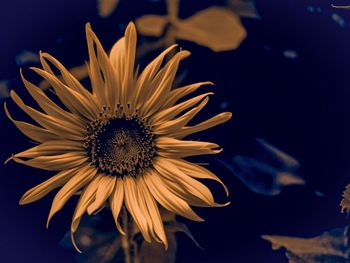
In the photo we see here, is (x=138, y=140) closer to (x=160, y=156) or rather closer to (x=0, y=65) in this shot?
(x=160, y=156)

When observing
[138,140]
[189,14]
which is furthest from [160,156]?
[189,14]

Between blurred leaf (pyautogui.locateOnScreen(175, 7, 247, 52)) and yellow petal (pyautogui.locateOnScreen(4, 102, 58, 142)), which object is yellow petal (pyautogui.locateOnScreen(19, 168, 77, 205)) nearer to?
yellow petal (pyautogui.locateOnScreen(4, 102, 58, 142))

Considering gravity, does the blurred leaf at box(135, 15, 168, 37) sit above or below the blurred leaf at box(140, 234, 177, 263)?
above

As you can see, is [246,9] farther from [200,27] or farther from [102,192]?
[102,192]

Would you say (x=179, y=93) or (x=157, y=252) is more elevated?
(x=179, y=93)

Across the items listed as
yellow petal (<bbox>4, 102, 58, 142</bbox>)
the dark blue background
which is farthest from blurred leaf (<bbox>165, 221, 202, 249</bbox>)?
yellow petal (<bbox>4, 102, 58, 142</bbox>)

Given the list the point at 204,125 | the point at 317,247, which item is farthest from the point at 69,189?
the point at 317,247
